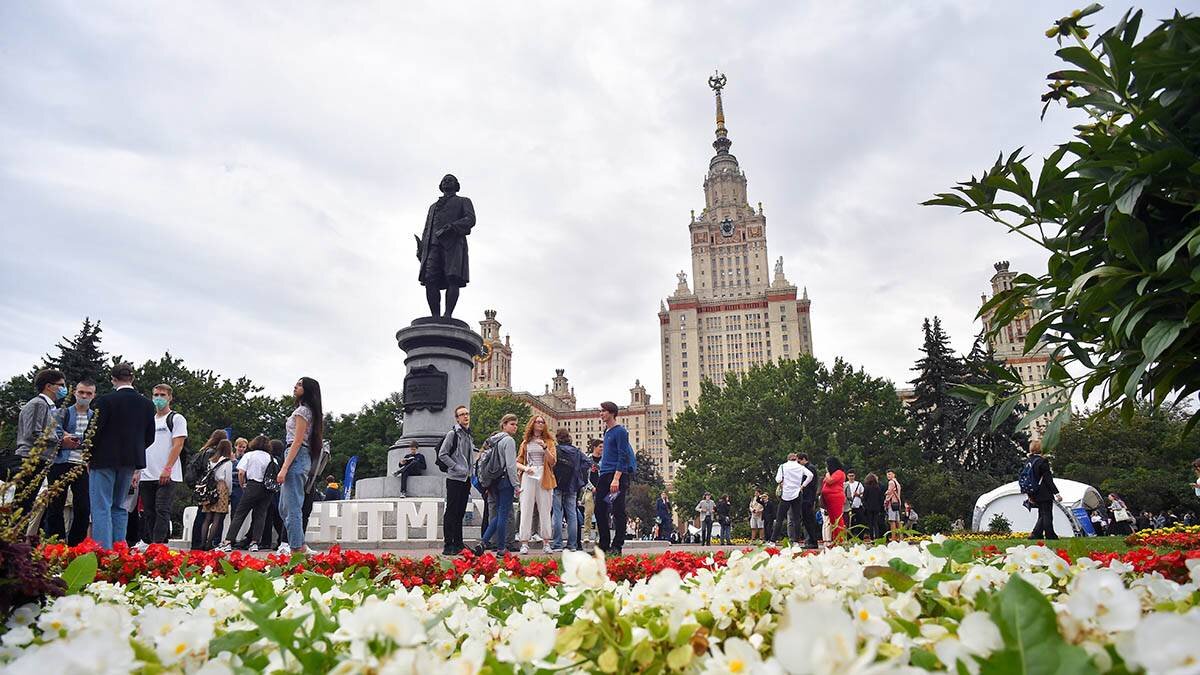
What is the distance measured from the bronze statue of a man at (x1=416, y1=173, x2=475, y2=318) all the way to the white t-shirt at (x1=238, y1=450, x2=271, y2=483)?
5303 mm

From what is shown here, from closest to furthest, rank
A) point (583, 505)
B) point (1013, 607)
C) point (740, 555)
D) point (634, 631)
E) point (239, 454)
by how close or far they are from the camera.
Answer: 1. point (1013, 607)
2. point (634, 631)
3. point (740, 555)
4. point (239, 454)
5. point (583, 505)

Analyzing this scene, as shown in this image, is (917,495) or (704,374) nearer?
(917,495)

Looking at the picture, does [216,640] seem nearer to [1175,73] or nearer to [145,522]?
[1175,73]

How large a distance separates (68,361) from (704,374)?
87956 mm

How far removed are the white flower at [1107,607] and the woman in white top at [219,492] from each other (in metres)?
11.4

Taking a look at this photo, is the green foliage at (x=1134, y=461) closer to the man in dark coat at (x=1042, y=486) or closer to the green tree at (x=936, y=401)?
the green tree at (x=936, y=401)

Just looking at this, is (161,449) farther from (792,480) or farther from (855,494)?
(855,494)

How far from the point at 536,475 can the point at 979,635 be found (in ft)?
28.3

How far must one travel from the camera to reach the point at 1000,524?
78.1ft

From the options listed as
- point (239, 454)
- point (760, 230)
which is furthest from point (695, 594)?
point (760, 230)

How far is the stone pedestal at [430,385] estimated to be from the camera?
43.4 feet

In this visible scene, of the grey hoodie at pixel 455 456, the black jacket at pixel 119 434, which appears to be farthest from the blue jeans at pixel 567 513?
the black jacket at pixel 119 434

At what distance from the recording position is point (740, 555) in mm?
2447

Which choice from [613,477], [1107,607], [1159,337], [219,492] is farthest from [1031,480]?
[1107,607]
